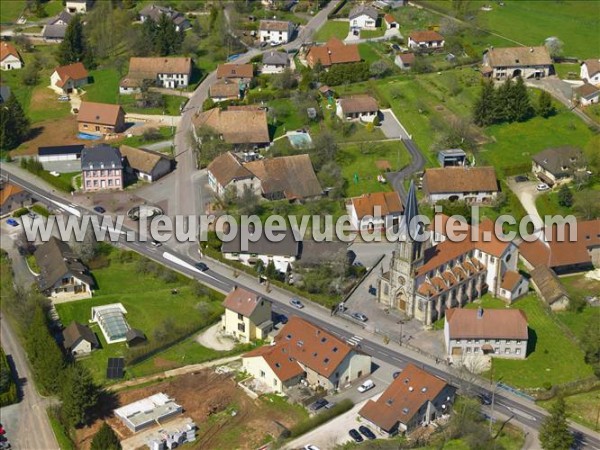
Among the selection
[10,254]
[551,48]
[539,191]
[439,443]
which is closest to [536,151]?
[539,191]

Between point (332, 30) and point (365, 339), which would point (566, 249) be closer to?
point (365, 339)

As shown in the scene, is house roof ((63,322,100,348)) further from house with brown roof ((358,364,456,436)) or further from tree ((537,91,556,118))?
tree ((537,91,556,118))

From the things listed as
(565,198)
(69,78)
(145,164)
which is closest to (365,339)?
(565,198)

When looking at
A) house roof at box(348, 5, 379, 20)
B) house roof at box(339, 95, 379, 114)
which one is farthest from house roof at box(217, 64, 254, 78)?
house roof at box(348, 5, 379, 20)

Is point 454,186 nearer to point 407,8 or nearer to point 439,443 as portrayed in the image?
point 439,443

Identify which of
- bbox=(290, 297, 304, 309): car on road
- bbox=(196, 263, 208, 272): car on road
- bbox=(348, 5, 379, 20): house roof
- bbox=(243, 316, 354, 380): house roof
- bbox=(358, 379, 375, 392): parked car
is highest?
bbox=(348, 5, 379, 20): house roof
